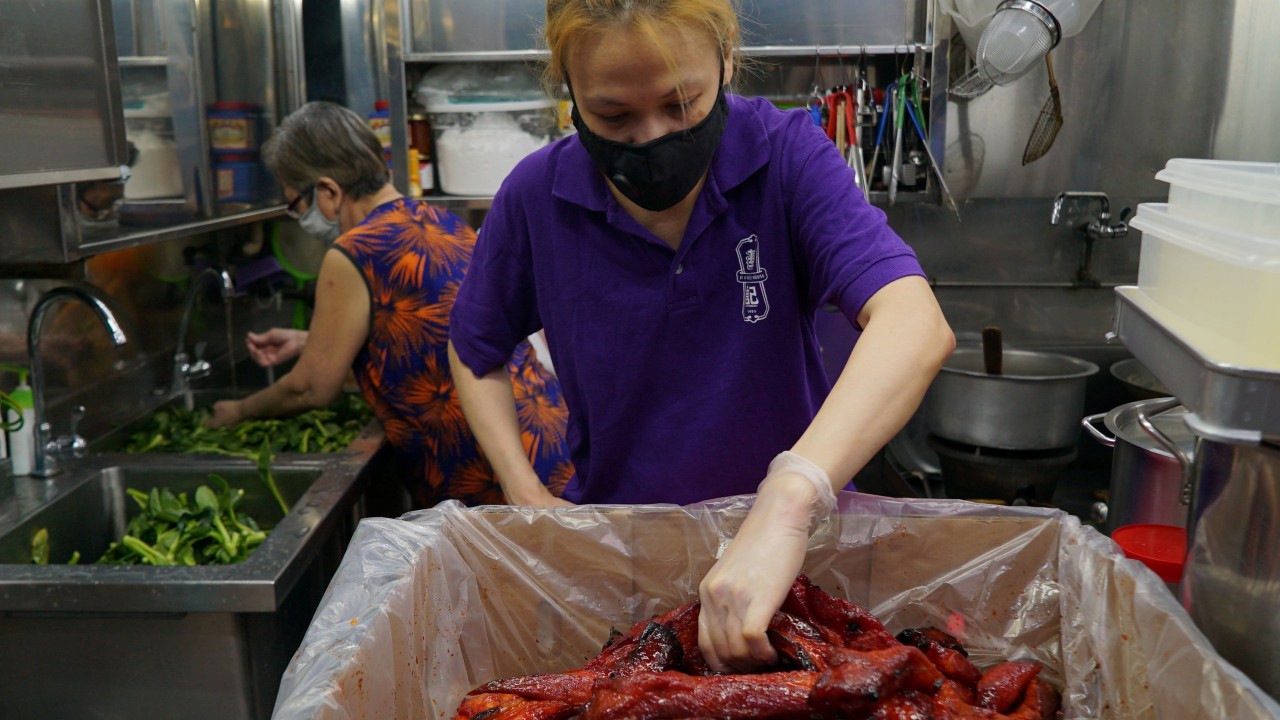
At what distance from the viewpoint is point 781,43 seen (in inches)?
155

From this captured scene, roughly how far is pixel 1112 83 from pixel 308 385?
326 centimetres

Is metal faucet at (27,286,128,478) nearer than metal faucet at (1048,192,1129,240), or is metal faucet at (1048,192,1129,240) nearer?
metal faucet at (27,286,128,478)

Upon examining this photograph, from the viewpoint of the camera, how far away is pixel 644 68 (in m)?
1.50

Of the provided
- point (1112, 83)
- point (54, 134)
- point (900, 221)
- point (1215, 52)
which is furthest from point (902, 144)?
point (54, 134)

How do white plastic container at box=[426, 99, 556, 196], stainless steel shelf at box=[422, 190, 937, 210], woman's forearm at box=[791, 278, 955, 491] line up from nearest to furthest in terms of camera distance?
woman's forearm at box=[791, 278, 955, 491], stainless steel shelf at box=[422, 190, 937, 210], white plastic container at box=[426, 99, 556, 196]

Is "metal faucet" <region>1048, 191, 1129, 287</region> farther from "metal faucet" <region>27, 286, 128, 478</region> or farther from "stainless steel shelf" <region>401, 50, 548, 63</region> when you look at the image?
"metal faucet" <region>27, 286, 128, 478</region>

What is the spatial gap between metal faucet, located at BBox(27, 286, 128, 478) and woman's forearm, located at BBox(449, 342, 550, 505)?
1070mm

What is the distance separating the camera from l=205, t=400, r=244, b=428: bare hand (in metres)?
3.58

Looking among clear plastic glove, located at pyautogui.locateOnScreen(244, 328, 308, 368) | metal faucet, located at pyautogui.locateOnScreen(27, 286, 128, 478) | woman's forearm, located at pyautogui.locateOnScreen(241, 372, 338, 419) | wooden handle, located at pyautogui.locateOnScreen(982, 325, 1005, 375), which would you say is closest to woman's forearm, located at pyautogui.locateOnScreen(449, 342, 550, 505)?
metal faucet, located at pyautogui.locateOnScreen(27, 286, 128, 478)

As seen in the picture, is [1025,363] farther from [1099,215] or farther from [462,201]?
[462,201]

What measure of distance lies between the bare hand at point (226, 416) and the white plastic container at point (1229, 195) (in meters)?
3.15

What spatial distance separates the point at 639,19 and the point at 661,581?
895 mm

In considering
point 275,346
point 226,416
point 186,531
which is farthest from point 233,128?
point 186,531

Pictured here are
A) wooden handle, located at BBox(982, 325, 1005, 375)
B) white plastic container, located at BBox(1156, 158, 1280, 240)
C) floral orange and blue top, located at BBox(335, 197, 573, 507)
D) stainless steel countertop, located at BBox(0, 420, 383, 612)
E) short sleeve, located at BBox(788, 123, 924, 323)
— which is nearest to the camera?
white plastic container, located at BBox(1156, 158, 1280, 240)
